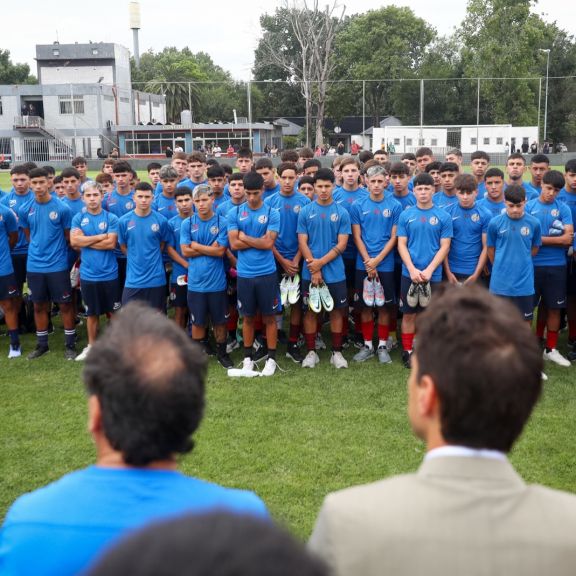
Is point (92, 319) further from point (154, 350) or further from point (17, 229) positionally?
point (154, 350)

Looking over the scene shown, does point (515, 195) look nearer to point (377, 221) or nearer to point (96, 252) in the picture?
point (377, 221)

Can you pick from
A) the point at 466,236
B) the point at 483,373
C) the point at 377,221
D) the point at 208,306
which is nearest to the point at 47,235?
Result: the point at 208,306

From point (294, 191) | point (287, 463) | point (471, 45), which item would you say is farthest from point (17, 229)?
point (471, 45)

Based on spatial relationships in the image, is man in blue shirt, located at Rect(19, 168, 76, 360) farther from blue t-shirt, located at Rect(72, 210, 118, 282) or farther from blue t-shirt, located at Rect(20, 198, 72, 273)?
blue t-shirt, located at Rect(72, 210, 118, 282)

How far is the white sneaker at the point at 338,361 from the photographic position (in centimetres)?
733

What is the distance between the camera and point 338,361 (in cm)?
737

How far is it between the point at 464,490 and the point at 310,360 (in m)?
6.01

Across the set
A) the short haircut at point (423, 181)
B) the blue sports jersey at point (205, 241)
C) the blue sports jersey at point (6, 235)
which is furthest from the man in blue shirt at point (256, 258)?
the blue sports jersey at point (6, 235)

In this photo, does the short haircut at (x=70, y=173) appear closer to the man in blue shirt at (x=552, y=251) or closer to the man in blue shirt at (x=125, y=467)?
the man in blue shirt at (x=552, y=251)

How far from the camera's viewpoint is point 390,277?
7559 mm

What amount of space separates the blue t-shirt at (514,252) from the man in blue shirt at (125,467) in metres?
5.47

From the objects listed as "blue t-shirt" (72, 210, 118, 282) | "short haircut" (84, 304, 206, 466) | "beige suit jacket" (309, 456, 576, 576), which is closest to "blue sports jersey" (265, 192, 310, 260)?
"blue t-shirt" (72, 210, 118, 282)

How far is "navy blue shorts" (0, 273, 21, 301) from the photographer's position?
7.75 meters

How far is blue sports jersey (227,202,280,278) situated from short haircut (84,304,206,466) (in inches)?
209
